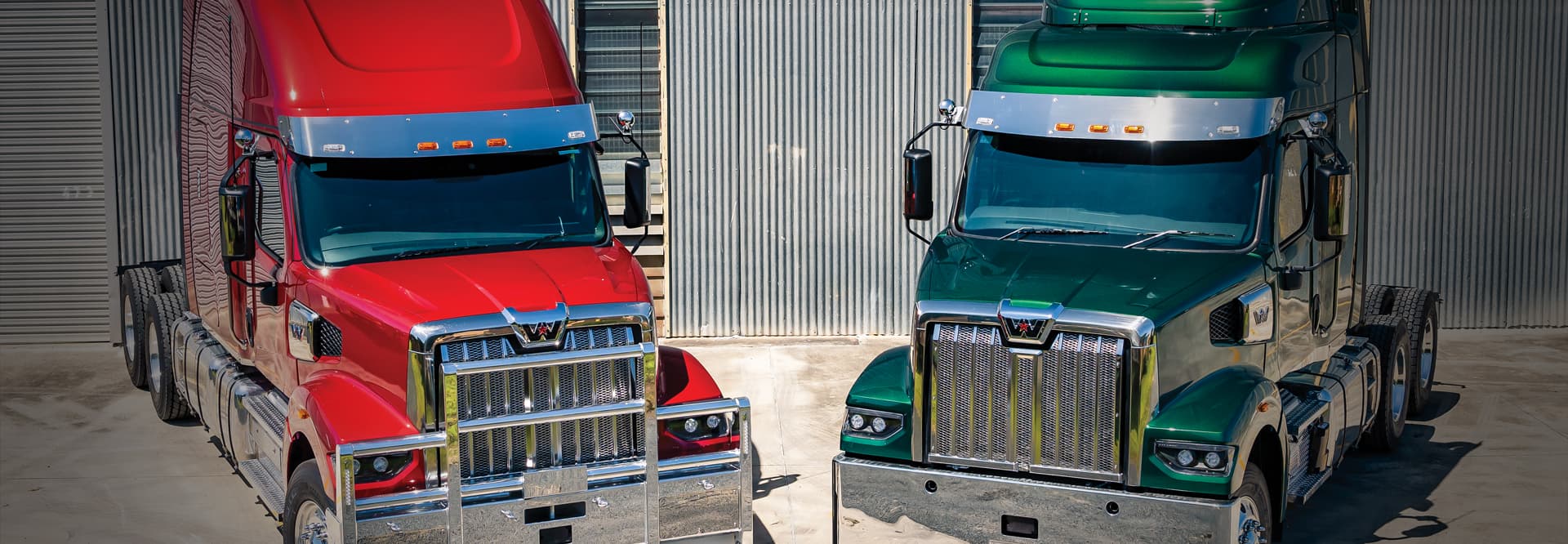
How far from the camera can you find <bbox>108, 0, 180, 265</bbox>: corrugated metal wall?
1573cm

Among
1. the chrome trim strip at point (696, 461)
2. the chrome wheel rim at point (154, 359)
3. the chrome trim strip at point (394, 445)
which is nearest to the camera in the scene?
the chrome trim strip at point (394, 445)

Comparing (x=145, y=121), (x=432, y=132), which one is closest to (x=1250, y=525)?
(x=432, y=132)

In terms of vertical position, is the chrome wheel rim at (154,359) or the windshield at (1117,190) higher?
the windshield at (1117,190)

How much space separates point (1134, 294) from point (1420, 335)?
18.3 ft

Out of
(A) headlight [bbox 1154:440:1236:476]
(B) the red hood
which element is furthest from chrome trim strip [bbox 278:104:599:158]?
(A) headlight [bbox 1154:440:1236:476]

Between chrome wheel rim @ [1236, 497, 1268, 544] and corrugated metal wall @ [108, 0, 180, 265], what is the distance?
38.5ft

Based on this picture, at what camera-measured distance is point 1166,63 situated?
9562 mm

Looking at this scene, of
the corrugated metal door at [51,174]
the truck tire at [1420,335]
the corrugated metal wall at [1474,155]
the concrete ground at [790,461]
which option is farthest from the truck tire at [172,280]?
the corrugated metal wall at [1474,155]

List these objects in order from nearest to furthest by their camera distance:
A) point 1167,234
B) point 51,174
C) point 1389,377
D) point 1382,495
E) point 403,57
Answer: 1. point 1167,234
2. point 403,57
3. point 1382,495
4. point 1389,377
5. point 51,174

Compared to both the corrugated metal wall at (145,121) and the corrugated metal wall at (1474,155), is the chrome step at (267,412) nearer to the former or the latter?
the corrugated metal wall at (145,121)

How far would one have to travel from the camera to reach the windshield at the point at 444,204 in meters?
9.15

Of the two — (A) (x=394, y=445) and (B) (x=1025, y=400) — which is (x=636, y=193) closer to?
(A) (x=394, y=445)

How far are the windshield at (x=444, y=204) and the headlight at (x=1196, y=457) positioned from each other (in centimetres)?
368

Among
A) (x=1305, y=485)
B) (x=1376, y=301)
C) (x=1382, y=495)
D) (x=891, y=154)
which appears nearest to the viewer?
(x=1305, y=485)
